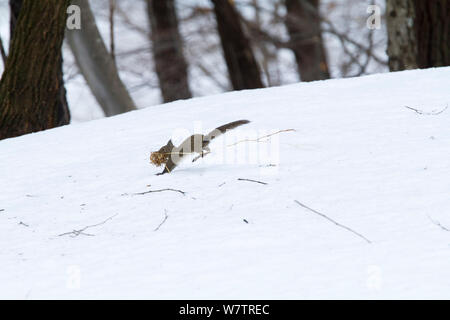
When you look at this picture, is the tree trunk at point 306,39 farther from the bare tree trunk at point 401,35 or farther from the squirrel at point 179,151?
the squirrel at point 179,151

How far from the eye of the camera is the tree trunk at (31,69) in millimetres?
4070

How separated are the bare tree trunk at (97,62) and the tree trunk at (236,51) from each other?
1554 mm

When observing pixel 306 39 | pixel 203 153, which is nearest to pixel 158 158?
pixel 203 153

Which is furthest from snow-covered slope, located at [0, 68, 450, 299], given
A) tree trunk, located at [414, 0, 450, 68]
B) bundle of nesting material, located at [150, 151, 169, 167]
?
tree trunk, located at [414, 0, 450, 68]

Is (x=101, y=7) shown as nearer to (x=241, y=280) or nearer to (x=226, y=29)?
(x=226, y=29)

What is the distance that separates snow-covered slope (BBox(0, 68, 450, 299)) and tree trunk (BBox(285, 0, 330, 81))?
7.42m

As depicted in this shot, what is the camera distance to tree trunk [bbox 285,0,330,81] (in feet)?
34.0

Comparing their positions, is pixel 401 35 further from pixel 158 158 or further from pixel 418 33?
pixel 158 158

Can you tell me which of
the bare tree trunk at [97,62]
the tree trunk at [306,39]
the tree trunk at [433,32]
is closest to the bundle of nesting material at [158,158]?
the tree trunk at [433,32]

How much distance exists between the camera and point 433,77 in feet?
10.0

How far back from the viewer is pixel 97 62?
681cm

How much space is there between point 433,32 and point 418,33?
133 millimetres

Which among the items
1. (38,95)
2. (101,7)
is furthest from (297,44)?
(38,95)
